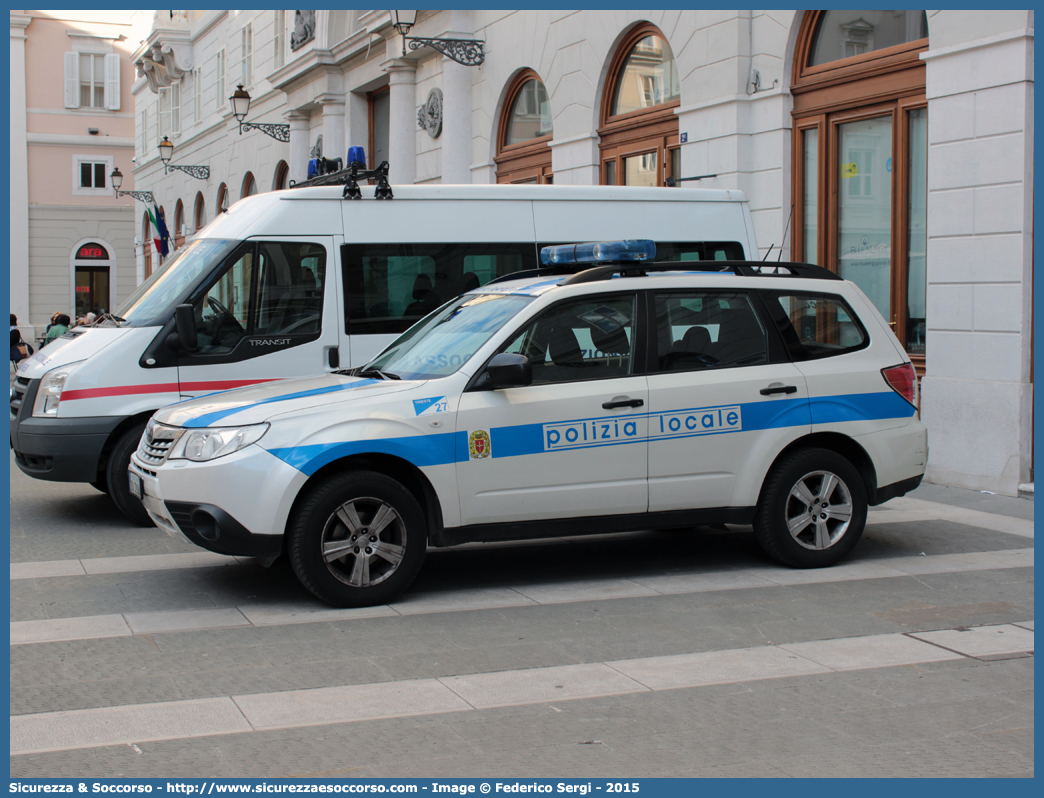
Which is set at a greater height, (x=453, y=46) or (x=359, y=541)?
(x=453, y=46)

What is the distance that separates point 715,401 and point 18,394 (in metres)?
5.76

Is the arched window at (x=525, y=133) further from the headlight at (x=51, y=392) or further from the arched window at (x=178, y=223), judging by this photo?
the arched window at (x=178, y=223)

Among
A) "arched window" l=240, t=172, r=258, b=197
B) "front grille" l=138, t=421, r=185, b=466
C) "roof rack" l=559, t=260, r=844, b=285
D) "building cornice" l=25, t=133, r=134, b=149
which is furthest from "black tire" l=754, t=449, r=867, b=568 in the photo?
"building cornice" l=25, t=133, r=134, b=149

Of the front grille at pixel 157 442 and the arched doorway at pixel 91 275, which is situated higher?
the arched doorway at pixel 91 275

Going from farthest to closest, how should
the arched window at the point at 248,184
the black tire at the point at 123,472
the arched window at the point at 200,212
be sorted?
the arched window at the point at 200,212 < the arched window at the point at 248,184 < the black tire at the point at 123,472

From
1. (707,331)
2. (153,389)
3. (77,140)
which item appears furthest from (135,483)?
(77,140)

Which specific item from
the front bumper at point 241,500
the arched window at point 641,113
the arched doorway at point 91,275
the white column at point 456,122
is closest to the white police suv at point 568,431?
the front bumper at point 241,500

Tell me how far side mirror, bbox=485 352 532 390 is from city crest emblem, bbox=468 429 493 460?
11.2 inches

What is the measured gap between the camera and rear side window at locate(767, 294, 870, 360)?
7.24 meters

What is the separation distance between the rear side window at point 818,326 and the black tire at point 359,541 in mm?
2588

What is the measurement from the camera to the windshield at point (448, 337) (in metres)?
6.70

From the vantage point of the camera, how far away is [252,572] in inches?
285

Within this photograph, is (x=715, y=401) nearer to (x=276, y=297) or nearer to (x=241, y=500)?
Result: (x=241, y=500)

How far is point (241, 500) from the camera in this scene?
20.0 feet
